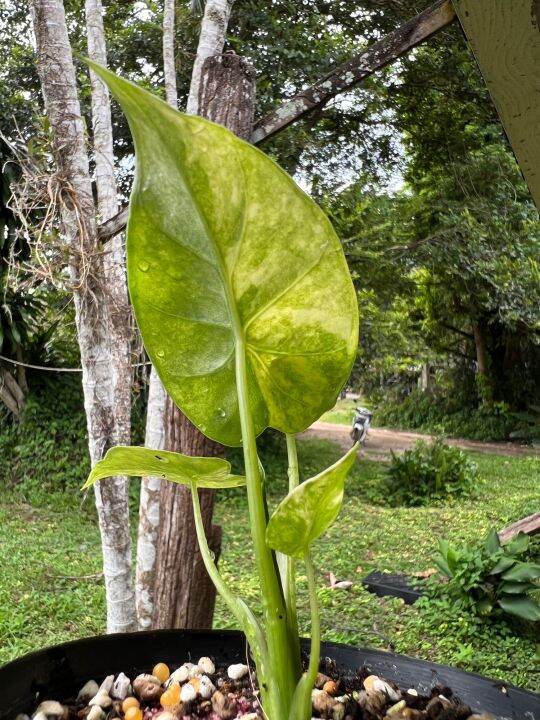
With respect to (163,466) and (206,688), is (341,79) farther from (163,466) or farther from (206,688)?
(206,688)

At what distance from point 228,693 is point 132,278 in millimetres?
325

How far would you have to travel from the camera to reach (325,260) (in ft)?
1.26

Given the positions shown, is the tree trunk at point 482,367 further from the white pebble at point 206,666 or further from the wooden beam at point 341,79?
the white pebble at point 206,666

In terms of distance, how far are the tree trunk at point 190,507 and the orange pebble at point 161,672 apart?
1.86 feet

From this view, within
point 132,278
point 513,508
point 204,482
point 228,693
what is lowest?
point 513,508

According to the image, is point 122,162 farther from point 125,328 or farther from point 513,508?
point 513,508

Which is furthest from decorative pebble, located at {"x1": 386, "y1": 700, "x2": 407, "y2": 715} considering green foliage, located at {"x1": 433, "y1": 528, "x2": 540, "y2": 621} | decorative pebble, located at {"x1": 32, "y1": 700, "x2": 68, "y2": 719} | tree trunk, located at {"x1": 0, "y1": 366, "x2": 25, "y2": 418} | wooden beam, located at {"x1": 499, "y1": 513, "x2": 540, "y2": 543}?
tree trunk, located at {"x1": 0, "y1": 366, "x2": 25, "y2": 418}

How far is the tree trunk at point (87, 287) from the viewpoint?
1554 mm

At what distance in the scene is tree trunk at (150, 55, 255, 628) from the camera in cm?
101

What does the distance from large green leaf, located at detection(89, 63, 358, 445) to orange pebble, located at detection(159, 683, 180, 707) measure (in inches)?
7.6

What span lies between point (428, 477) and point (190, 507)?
3.88 meters

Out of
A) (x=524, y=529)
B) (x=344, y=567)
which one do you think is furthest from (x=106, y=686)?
(x=524, y=529)

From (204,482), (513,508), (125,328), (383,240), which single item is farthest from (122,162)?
(204,482)

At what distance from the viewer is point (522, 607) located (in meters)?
2.40
